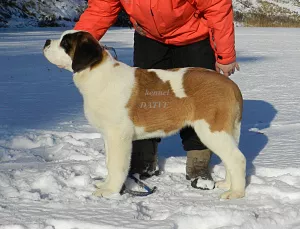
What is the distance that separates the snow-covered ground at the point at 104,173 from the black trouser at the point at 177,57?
341mm

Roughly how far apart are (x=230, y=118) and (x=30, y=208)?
163 centimetres

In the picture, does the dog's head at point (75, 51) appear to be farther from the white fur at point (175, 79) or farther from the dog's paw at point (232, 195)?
the dog's paw at point (232, 195)

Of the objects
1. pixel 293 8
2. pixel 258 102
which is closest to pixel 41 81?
pixel 258 102

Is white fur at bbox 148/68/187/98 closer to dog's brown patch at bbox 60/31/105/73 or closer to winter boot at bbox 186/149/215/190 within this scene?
dog's brown patch at bbox 60/31/105/73

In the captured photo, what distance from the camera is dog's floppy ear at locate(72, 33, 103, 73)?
3.68 m

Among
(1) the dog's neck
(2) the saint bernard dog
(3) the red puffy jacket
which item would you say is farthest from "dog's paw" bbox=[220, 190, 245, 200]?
(1) the dog's neck

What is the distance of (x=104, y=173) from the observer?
14.4 feet

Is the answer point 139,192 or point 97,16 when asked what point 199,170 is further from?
point 97,16

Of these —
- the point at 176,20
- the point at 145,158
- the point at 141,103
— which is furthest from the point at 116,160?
the point at 176,20

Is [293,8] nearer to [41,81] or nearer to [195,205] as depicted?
[41,81]

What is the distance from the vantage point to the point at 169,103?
3836 mm

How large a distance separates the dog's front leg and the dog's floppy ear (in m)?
0.57

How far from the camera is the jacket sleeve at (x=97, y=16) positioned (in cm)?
425

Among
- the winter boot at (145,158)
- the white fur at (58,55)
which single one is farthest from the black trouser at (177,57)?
the white fur at (58,55)
